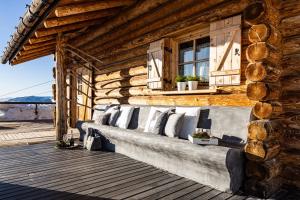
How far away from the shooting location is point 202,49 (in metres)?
5.11

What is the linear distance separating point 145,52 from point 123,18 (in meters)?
1.15

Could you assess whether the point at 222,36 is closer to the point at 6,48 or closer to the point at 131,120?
the point at 131,120

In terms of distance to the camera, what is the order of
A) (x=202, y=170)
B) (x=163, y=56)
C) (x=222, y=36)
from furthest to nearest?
(x=163, y=56), (x=222, y=36), (x=202, y=170)

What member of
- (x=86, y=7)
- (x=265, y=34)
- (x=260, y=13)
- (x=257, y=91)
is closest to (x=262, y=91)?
(x=257, y=91)

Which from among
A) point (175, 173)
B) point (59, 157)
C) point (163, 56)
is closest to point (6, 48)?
point (59, 157)

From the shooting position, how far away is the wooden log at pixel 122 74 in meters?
6.52

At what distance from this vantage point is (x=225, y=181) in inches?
130

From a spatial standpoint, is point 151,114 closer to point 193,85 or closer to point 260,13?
point 193,85

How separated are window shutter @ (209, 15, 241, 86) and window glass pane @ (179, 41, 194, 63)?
84 cm

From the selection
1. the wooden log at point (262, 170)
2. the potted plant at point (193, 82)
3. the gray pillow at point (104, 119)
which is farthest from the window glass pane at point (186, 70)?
the wooden log at point (262, 170)

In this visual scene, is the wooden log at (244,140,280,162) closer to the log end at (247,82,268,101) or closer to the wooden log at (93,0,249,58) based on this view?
the log end at (247,82,268,101)

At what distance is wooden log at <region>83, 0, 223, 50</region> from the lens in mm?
4993

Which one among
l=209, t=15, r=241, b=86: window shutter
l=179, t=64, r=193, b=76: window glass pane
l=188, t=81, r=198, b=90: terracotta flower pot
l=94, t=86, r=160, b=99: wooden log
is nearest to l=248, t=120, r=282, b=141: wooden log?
l=209, t=15, r=241, b=86: window shutter

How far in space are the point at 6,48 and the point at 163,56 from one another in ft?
18.0
